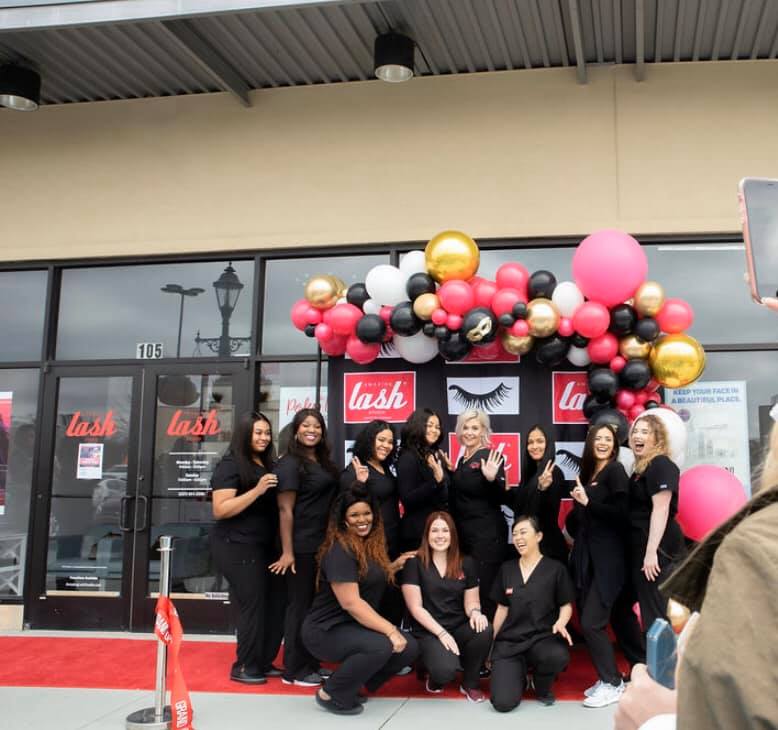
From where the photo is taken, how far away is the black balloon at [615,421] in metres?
5.32

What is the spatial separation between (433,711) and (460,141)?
449 centimetres

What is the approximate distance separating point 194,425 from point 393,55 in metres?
3.42

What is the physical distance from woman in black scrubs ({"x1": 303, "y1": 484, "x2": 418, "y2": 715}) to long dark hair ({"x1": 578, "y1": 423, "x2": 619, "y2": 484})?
4.34 ft

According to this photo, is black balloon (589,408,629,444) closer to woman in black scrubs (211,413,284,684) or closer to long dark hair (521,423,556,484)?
long dark hair (521,423,556,484)

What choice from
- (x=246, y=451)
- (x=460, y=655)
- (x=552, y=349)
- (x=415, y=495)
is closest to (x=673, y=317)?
(x=552, y=349)

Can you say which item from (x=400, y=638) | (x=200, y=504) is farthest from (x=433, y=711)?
(x=200, y=504)

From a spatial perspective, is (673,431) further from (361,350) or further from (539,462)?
(361,350)

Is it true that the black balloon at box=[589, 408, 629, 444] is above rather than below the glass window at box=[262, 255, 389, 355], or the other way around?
below

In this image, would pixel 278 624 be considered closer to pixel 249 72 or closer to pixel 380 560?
pixel 380 560

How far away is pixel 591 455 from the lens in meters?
5.18

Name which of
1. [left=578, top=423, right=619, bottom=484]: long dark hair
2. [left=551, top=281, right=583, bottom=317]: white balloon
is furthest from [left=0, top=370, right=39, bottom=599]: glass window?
[left=578, top=423, right=619, bottom=484]: long dark hair

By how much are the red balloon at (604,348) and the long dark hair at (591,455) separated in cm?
56

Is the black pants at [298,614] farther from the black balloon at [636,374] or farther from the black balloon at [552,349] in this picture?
the black balloon at [636,374]

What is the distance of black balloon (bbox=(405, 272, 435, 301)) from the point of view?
5.74 metres
